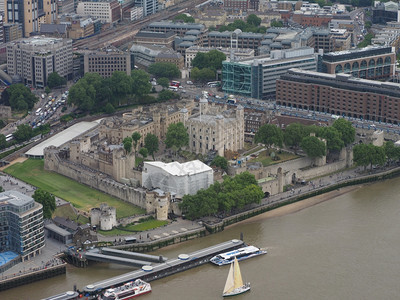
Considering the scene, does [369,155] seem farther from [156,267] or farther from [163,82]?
[163,82]

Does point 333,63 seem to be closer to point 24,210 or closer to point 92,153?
point 92,153

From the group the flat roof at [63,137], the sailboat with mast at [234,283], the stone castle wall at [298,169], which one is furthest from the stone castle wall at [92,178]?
the sailboat with mast at [234,283]

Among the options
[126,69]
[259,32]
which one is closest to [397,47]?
[259,32]

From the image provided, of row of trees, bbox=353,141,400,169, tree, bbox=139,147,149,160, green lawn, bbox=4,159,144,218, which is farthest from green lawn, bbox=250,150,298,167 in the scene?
green lawn, bbox=4,159,144,218

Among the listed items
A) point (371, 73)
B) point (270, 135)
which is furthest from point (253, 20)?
point (270, 135)

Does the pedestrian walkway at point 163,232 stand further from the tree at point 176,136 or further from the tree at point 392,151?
the tree at point 392,151

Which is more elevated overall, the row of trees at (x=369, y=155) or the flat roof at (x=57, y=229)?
the row of trees at (x=369, y=155)

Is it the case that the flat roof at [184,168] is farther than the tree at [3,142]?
No
